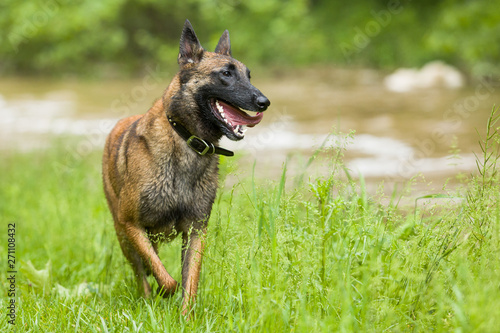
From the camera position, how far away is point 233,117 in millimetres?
3424

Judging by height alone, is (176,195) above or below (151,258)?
above

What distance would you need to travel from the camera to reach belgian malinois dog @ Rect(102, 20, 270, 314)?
131 inches

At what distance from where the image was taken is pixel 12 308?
3.11 meters

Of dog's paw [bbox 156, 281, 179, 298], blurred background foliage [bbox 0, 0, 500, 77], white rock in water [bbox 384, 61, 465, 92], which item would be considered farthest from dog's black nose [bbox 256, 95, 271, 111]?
blurred background foliage [bbox 0, 0, 500, 77]

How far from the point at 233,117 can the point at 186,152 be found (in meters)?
0.36

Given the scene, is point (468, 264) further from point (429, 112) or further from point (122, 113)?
point (122, 113)

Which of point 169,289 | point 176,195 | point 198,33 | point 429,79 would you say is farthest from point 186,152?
point 198,33

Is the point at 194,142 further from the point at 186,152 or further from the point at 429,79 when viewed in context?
the point at 429,79

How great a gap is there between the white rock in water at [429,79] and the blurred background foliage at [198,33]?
4.58ft

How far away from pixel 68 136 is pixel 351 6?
14857mm

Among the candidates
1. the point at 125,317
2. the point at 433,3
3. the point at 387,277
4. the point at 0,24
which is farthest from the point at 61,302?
the point at 433,3

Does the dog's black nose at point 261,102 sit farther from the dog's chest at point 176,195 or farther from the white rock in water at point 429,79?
the white rock in water at point 429,79

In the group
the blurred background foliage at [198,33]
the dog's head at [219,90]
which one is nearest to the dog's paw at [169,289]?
the dog's head at [219,90]

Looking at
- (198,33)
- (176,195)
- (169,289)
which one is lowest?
(169,289)
